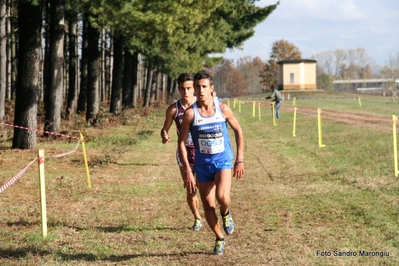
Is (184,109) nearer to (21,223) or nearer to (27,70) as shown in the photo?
(21,223)

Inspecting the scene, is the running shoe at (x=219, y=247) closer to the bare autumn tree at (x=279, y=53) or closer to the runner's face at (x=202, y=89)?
the runner's face at (x=202, y=89)

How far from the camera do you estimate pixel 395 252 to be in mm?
6637

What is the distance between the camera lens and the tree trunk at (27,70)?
52.2 ft

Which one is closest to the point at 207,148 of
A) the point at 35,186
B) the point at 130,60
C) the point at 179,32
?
the point at 35,186

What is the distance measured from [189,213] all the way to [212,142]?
287cm

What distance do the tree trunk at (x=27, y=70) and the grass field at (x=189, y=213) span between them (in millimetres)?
694

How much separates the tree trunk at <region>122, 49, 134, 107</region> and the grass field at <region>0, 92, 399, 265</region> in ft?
58.0

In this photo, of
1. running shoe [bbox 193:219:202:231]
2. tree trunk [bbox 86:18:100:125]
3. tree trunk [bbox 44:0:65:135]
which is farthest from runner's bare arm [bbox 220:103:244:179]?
tree trunk [bbox 86:18:100:125]

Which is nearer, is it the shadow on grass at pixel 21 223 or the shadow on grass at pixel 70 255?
the shadow on grass at pixel 70 255

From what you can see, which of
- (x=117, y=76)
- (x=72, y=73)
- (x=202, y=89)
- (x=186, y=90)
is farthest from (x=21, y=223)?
(x=117, y=76)

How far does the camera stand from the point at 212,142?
658 cm

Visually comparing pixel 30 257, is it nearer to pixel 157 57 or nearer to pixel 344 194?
pixel 344 194

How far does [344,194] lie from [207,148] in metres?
4.65

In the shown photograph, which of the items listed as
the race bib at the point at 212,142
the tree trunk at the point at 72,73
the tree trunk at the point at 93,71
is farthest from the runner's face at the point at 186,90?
the tree trunk at the point at 72,73
